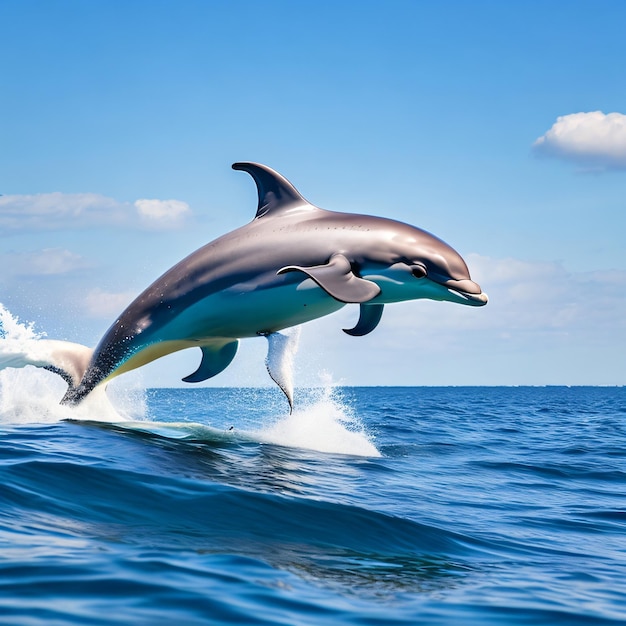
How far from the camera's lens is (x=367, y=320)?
40.6 feet

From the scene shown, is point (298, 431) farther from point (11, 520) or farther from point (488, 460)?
point (11, 520)

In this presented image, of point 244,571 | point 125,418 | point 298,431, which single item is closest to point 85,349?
point 125,418

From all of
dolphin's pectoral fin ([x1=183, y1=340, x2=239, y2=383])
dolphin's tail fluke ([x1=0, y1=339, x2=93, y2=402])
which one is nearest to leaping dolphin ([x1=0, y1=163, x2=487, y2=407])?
dolphin's pectoral fin ([x1=183, y1=340, x2=239, y2=383])

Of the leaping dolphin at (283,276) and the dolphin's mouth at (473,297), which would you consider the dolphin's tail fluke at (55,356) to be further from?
the dolphin's mouth at (473,297)

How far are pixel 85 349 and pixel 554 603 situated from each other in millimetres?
9249

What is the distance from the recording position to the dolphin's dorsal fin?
1168 cm

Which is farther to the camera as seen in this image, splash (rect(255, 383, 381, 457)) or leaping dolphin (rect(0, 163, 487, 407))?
splash (rect(255, 383, 381, 457))

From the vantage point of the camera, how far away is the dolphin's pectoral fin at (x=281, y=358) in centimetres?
1165

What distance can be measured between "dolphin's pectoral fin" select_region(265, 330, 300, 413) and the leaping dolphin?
0.08m

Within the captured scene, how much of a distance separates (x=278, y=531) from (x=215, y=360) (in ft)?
20.4

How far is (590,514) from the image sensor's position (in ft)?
32.8

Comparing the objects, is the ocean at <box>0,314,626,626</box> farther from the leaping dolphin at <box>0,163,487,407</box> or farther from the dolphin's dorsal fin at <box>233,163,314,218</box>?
the dolphin's dorsal fin at <box>233,163,314,218</box>

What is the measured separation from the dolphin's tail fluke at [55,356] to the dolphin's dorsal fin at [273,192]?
3.63 metres

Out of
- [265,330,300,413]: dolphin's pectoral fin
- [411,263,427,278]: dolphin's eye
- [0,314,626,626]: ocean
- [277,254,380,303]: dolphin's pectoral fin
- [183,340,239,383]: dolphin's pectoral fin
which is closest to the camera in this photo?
[0,314,626,626]: ocean
